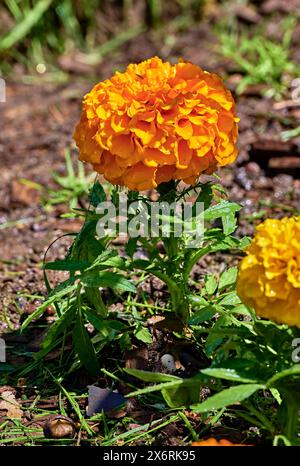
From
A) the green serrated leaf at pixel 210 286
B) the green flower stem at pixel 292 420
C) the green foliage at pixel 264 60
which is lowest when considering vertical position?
the green flower stem at pixel 292 420

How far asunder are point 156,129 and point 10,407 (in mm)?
994

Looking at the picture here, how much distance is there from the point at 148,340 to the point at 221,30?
3180 millimetres

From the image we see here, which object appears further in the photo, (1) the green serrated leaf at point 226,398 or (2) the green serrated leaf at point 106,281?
(2) the green serrated leaf at point 106,281

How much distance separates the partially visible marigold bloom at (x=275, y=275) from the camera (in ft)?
6.59

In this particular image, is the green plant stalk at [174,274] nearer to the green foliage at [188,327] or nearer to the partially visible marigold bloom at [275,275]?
the green foliage at [188,327]

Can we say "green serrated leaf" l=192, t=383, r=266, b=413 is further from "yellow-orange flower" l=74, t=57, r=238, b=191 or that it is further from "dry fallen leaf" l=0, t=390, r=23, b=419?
"dry fallen leaf" l=0, t=390, r=23, b=419

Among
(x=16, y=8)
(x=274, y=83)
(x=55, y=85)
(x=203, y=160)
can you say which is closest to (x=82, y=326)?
(x=203, y=160)

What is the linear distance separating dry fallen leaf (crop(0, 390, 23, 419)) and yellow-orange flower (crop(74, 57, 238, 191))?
0.80m

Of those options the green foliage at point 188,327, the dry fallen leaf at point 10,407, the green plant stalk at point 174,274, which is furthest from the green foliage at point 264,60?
the dry fallen leaf at point 10,407

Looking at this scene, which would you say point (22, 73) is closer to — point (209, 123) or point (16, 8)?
point (16, 8)

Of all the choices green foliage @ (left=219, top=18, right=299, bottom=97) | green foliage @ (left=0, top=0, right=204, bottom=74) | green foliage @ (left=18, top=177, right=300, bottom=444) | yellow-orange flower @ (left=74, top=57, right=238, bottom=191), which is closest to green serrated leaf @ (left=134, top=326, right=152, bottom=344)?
green foliage @ (left=18, top=177, right=300, bottom=444)

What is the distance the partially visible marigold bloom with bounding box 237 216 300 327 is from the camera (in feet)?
6.59

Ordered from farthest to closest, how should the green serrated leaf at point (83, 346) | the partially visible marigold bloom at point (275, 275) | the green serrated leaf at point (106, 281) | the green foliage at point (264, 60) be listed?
the green foliage at point (264, 60), the green serrated leaf at point (83, 346), the green serrated leaf at point (106, 281), the partially visible marigold bloom at point (275, 275)

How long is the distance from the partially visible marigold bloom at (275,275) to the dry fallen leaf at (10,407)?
0.92 metres
